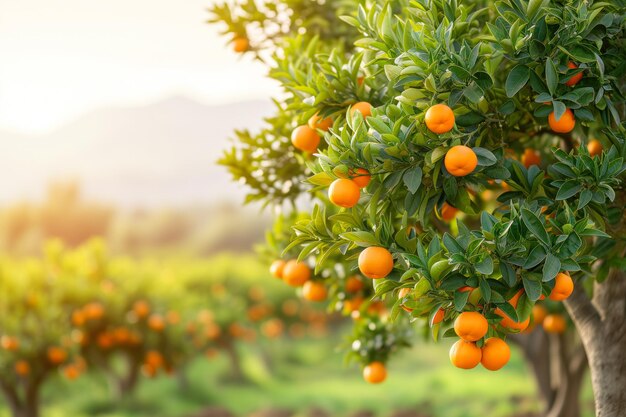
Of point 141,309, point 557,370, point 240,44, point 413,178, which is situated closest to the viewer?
point 413,178

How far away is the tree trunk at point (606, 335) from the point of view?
4.26 m

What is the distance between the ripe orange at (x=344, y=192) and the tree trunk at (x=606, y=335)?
2.15 m

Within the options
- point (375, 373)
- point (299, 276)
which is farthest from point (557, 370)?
point (299, 276)

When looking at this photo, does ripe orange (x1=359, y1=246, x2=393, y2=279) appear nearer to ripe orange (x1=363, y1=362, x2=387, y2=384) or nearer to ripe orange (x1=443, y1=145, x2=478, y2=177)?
ripe orange (x1=443, y1=145, x2=478, y2=177)

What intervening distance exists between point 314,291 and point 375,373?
2.93 ft

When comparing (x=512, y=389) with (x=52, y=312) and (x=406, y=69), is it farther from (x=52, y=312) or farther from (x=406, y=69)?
(x=406, y=69)

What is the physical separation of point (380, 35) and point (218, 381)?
16230mm

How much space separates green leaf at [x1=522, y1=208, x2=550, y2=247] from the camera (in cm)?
288

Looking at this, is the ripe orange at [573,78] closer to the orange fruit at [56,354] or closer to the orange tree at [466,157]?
the orange tree at [466,157]

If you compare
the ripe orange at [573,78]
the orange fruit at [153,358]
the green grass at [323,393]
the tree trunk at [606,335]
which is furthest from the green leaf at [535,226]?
the orange fruit at [153,358]

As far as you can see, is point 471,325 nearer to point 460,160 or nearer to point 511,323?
point 511,323

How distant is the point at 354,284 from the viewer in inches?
197

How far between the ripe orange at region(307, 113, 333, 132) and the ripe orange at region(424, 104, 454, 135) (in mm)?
875

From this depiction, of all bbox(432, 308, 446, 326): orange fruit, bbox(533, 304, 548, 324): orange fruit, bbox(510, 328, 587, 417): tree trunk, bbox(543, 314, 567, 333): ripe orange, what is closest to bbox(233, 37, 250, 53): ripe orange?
bbox(432, 308, 446, 326): orange fruit
